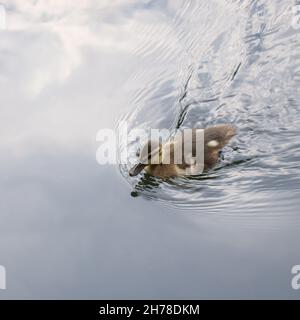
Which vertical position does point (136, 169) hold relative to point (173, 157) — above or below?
below

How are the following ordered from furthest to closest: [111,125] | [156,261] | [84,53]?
1. [84,53]
2. [111,125]
3. [156,261]

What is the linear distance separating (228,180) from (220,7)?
6.62 ft

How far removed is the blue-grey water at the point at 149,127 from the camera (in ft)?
10.6

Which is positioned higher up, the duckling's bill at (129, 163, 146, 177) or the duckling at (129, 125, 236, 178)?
the duckling at (129, 125, 236, 178)

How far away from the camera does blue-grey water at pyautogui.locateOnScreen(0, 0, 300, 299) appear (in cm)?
322

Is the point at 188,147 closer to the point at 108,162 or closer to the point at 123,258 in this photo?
the point at 108,162

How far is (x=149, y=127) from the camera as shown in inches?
179

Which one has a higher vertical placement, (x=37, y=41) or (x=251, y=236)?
(x=37, y=41)

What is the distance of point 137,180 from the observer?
3975mm

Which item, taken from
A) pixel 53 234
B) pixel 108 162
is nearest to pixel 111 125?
pixel 108 162

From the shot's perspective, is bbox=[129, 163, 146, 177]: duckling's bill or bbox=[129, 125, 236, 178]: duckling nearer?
bbox=[129, 163, 146, 177]: duckling's bill

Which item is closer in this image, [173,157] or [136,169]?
[136,169]

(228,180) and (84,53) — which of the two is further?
(84,53)

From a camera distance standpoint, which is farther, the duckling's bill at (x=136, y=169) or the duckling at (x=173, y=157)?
the duckling at (x=173, y=157)
